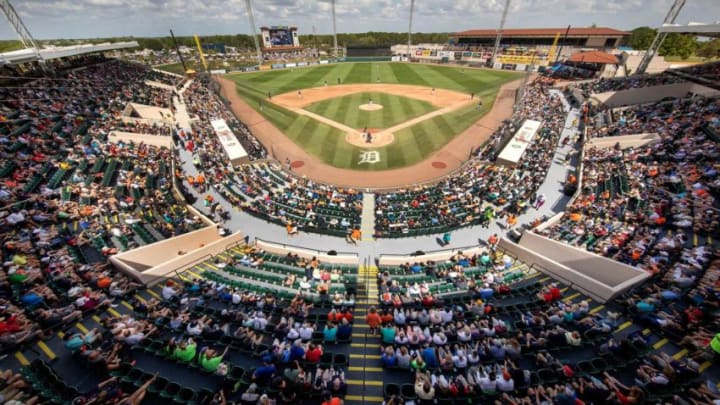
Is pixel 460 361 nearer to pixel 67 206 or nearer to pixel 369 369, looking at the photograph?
pixel 369 369

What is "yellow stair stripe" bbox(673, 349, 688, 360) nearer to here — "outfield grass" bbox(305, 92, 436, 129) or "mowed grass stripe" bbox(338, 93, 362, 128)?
"outfield grass" bbox(305, 92, 436, 129)

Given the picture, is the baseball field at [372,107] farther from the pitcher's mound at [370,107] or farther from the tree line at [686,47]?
the tree line at [686,47]

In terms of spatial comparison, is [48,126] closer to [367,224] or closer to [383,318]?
[367,224]

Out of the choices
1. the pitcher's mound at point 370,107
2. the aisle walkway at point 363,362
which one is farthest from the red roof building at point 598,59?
the aisle walkway at point 363,362

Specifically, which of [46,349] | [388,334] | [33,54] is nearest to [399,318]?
[388,334]

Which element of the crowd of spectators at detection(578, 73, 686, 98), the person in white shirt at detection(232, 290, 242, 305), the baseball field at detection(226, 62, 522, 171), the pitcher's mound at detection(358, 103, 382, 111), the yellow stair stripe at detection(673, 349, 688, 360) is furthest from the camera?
the pitcher's mound at detection(358, 103, 382, 111)

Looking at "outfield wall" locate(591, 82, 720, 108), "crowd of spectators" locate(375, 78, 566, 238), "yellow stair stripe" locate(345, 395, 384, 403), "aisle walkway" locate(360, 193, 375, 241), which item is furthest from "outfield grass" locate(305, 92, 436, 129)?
"yellow stair stripe" locate(345, 395, 384, 403)
